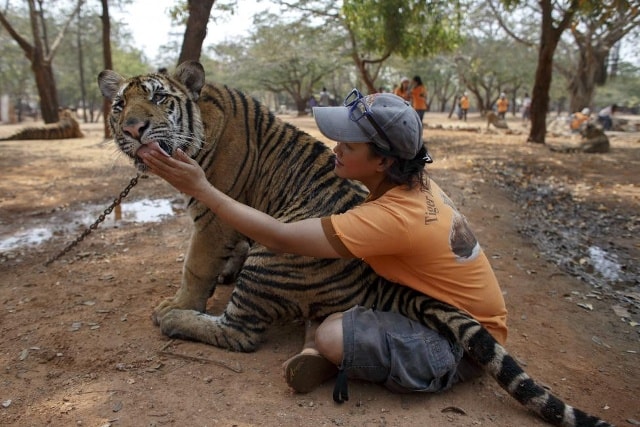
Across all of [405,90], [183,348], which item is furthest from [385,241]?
[405,90]

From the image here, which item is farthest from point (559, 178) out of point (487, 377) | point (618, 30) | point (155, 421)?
point (618, 30)

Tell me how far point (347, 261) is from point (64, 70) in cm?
4767

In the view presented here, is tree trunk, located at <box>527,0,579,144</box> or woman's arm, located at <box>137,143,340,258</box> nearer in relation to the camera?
woman's arm, located at <box>137,143,340,258</box>

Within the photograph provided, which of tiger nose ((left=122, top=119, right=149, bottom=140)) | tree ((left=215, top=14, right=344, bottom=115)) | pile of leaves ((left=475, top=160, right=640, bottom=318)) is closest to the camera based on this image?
tiger nose ((left=122, top=119, right=149, bottom=140))

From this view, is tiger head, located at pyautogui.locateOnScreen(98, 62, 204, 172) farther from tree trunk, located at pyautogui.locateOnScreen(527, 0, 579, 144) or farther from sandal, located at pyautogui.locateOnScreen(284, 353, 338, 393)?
tree trunk, located at pyautogui.locateOnScreen(527, 0, 579, 144)

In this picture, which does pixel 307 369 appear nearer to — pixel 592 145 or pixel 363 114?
pixel 363 114

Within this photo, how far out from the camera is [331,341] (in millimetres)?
2711

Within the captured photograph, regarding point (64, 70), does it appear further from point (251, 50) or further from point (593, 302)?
point (593, 302)

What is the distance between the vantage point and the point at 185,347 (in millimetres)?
3342

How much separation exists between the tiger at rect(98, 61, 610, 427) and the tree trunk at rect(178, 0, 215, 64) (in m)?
4.15

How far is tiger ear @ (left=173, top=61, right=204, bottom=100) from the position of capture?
3551 millimetres

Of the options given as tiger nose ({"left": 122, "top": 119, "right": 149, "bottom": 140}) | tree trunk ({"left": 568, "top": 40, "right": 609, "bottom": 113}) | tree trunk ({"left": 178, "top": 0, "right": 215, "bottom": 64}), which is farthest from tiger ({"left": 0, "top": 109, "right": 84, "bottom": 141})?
tree trunk ({"left": 568, "top": 40, "right": 609, "bottom": 113})

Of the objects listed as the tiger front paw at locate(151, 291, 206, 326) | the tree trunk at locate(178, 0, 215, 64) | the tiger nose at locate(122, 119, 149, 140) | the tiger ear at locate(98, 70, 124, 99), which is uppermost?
the tree trunk at locate(178, 0, 215, 64)

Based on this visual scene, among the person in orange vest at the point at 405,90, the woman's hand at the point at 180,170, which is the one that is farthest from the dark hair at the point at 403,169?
the person in orange vest at the point at 405,90
